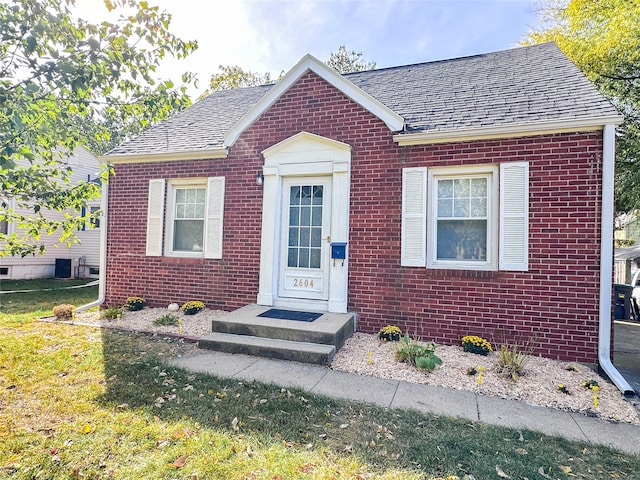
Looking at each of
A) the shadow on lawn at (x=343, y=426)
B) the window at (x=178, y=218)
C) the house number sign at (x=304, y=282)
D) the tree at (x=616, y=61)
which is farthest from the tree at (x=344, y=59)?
the shadow on lawn at (x=343, y=426)

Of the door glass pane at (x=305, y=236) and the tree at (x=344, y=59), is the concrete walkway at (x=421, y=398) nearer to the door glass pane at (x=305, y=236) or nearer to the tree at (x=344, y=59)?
the door glass pane at (x=305, y=236)

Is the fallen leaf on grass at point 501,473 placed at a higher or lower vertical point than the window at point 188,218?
lower

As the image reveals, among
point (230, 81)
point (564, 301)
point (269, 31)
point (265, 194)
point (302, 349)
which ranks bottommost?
point (302, 349)

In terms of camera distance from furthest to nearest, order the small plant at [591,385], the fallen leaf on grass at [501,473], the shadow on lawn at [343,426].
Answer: the small plant at [591,385] < the shadow on lawn at [343,426] < the fallen leaf on grass at [501,473]

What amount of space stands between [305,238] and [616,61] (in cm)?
862

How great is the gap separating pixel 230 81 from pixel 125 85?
17.8 metres

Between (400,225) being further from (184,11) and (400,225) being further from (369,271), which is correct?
(184,11)

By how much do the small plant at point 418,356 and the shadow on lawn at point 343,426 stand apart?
1095 mm

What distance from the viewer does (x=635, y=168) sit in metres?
8.56

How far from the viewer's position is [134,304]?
6.91m

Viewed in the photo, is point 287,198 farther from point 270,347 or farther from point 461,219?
point 461,219

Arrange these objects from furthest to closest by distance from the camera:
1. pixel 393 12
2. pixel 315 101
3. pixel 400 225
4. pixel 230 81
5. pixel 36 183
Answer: pixel 230 81 < pixel 393 12 < pixel 315 101 < pixel 400 225 < pixel 36 183

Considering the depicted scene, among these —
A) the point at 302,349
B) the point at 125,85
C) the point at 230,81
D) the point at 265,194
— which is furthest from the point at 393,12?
the point at 230,81

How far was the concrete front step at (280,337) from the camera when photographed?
4.59m
